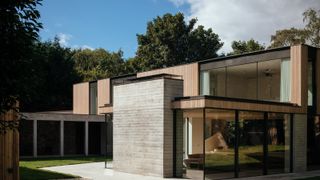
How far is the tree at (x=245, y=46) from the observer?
42.2 metres

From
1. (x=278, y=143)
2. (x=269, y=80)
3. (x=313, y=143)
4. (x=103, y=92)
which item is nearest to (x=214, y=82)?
(x=269, y=80)

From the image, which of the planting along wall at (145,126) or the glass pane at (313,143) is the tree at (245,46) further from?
the planting along wall at (145,126)

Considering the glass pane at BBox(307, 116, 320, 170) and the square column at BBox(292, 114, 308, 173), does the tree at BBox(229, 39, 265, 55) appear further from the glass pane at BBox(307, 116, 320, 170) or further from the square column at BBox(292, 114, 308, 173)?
the square column at BBox(292, 114, 308, 173)

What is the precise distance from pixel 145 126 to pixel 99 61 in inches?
1744

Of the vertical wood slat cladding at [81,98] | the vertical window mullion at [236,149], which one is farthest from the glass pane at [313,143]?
the vertical wood slat cladding at [81,98]

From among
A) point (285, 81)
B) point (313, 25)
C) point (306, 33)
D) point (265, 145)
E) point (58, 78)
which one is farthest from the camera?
point (58, 78)

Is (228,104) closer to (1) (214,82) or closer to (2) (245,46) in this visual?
(1) (214,82)

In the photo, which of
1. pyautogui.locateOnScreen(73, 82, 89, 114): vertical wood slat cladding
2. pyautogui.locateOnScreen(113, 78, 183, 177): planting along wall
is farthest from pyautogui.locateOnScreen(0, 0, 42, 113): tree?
pyautogui.locateOnScreen(73, 82, 89, 114): vertical wood slat cladding

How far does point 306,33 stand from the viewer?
36.8 m

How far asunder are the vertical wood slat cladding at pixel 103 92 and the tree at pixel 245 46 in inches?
677

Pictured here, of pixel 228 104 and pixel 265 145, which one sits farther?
pixel 265 145

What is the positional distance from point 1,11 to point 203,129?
34.3 feet

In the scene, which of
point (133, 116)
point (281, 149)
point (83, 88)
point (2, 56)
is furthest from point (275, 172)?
point (83, 88)

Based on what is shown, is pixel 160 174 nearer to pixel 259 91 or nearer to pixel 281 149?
pixel 281 149
